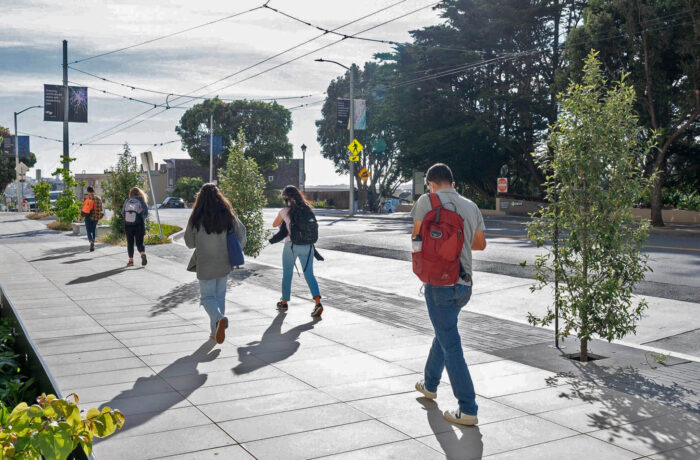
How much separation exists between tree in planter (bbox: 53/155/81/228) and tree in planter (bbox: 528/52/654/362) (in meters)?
23.3

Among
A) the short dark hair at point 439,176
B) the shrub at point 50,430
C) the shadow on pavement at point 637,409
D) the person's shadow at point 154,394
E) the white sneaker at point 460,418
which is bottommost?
the person's shadow at point 154,394

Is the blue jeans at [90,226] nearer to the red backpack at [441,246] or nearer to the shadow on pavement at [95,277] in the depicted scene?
the shadow on pavement at [95,277]

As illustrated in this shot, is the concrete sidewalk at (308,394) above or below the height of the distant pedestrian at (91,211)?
below

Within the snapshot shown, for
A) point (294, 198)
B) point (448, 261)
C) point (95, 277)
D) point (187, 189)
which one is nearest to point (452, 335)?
point (448, 261)

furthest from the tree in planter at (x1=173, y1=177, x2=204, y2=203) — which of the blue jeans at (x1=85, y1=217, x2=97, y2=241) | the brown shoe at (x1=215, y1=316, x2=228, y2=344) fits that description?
the brown shoe at (x1=215, y1=316, x2=228, y2=344)

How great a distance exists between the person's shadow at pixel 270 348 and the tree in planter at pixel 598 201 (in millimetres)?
2693

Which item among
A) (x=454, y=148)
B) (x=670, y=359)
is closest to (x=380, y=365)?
(x=670, y=359)

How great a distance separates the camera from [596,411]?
192 inches

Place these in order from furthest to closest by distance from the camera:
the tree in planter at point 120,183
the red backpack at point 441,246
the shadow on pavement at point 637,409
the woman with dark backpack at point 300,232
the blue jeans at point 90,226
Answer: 1. the tree in planter at point 120,183
2. the blue jeans at point 90,226
3. the woman with dark backpack at point 300,232
4. the red backpack at point 441,246
5. the shadow on pavement at point 637,409

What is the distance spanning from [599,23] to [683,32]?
136 inches

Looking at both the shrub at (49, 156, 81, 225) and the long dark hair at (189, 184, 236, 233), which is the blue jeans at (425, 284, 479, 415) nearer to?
the long dark hair at (189, 184, 236, 233)

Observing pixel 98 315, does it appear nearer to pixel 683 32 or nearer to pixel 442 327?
pixel 442 327

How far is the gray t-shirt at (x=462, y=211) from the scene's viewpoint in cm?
466

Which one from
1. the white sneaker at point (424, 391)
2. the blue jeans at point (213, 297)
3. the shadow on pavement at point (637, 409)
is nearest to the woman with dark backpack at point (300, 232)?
the blue jeans at point (213, 297)
